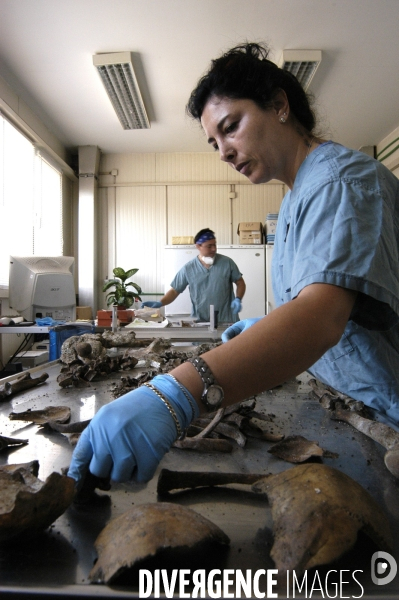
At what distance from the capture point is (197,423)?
1.16 metres

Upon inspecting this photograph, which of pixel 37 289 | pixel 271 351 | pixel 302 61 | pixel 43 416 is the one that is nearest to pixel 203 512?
pixel 271 351

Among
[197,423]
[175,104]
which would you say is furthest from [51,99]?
[197,423]

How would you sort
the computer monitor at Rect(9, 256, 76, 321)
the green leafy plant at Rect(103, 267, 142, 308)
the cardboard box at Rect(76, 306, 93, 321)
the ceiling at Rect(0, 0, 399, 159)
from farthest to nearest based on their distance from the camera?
the green leafy plant at Rect(103, 267, 142, 308) < the cardboard box at Rect(76, 306, 93, 321) < the computer monitor at Rect(9, 256, 76, 321) < the ceiling at Rect(0, 0, 399, 159)

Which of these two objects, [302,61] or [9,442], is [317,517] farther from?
[302,61]

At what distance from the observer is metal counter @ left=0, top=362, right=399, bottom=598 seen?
0.52 metres

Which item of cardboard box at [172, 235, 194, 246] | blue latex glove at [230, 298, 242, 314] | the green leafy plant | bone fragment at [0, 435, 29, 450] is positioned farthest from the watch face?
cardboard box at [172, 235, 194, 246]

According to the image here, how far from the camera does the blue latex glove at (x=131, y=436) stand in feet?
2.25

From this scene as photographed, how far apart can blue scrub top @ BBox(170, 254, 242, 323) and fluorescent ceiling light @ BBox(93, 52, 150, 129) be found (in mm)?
2126

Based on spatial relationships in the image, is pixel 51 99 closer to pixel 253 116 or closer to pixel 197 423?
pixel 253 116

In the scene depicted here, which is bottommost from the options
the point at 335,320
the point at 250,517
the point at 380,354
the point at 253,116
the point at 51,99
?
the point at 250,517

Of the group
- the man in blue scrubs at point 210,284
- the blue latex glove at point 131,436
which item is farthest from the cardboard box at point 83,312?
the blue latex glove at point 131,436

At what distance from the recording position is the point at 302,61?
427cm

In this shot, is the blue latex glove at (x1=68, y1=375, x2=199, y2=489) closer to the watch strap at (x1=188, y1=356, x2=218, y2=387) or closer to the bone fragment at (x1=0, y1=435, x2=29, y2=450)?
the watch strap at (x1=188, y1=356, x2=218, y2=387)

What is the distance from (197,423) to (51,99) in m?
5.20
